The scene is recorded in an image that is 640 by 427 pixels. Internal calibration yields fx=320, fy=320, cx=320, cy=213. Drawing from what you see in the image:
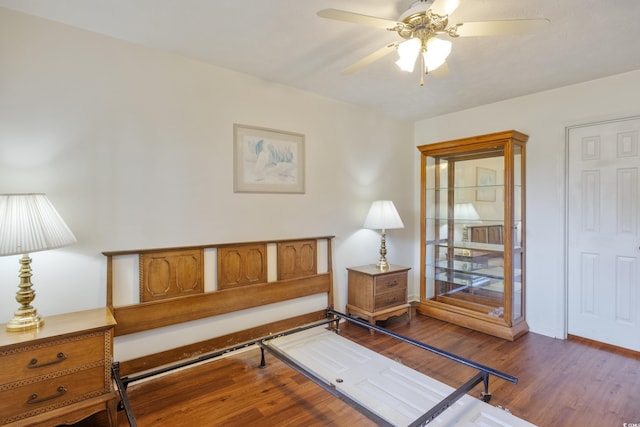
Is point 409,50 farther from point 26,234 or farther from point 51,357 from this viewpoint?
point 51,357

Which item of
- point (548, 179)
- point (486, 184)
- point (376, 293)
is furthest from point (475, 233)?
point (376, 293)

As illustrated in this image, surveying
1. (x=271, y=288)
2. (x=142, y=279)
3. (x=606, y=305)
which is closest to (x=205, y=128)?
(x=142, y=279)

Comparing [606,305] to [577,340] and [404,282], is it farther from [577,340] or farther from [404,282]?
[404,282]

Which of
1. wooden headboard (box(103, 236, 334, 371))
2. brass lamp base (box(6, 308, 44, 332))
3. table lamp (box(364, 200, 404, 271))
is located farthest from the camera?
table lamp (box(364, 200, 404, 271))

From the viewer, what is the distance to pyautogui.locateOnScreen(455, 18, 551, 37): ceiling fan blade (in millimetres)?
1505

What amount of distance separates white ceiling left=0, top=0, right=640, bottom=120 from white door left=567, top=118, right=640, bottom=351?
0.65 metres

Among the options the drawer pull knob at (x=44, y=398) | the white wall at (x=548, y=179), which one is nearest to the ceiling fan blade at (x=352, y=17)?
the drawer pull knob at (x=44, y=398)

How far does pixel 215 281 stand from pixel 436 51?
7.59ft

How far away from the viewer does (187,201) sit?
2.58 metres

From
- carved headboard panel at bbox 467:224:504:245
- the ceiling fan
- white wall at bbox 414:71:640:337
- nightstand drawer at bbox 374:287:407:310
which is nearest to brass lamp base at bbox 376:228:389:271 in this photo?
nightstand drawer at bbox 374:287:407:310

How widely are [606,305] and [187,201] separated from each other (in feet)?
12.8

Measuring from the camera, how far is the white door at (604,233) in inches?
113

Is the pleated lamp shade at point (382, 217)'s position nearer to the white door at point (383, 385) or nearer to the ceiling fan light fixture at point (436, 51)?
the white door at point (383, 385)

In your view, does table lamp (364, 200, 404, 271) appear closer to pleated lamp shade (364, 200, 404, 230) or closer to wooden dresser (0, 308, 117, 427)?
pleated lamp shade (364, 200, 404, 230)
